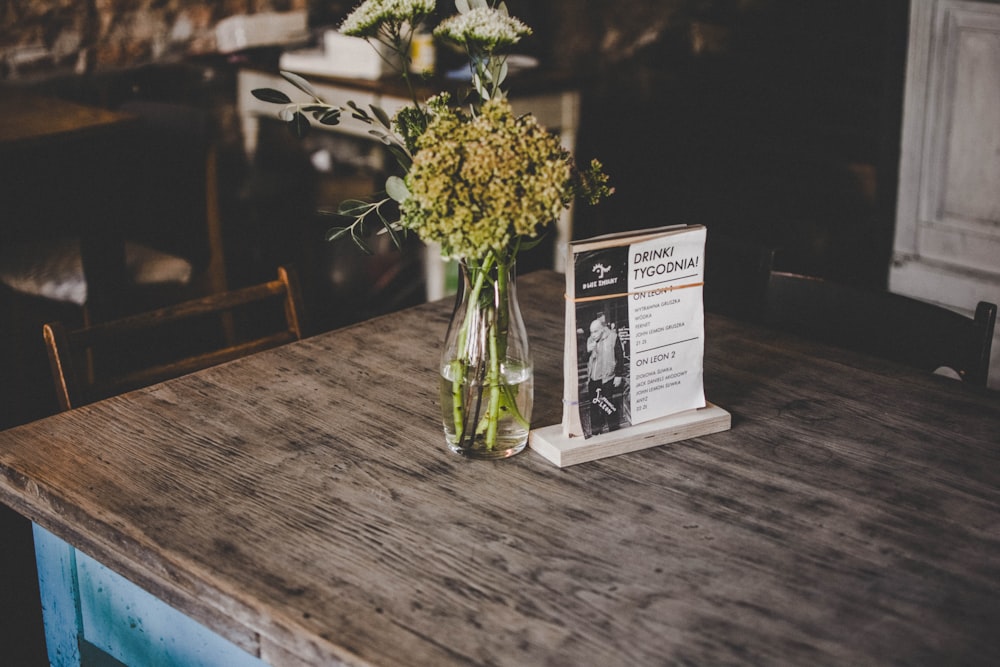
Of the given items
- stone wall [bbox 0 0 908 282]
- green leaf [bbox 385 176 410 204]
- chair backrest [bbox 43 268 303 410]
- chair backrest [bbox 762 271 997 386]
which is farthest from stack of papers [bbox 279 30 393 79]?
green leaf [bbox 385 176 410 204]

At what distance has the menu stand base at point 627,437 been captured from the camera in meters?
1.30

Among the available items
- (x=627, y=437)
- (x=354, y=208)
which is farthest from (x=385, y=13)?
(x=627, y=437)

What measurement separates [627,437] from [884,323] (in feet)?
2.20

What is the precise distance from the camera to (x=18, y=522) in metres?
2.62

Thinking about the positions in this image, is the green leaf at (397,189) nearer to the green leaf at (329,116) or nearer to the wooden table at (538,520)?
the green leaf at (329,116)

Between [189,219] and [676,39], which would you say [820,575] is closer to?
[189,219]

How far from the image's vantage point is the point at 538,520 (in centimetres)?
117

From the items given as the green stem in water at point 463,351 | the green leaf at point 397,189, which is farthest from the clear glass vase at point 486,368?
the green leaf at point 397,189

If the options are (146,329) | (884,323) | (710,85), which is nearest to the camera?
(884,323)

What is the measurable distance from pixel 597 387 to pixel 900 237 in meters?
2.02

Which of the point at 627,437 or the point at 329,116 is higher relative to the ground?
the point at 329,116

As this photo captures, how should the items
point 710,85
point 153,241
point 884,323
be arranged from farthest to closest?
point 710,85 < point 153,241 < point 884,323

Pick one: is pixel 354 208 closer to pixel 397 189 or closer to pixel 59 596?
pixel 397 189

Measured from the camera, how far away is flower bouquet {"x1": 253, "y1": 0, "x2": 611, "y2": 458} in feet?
3.68
